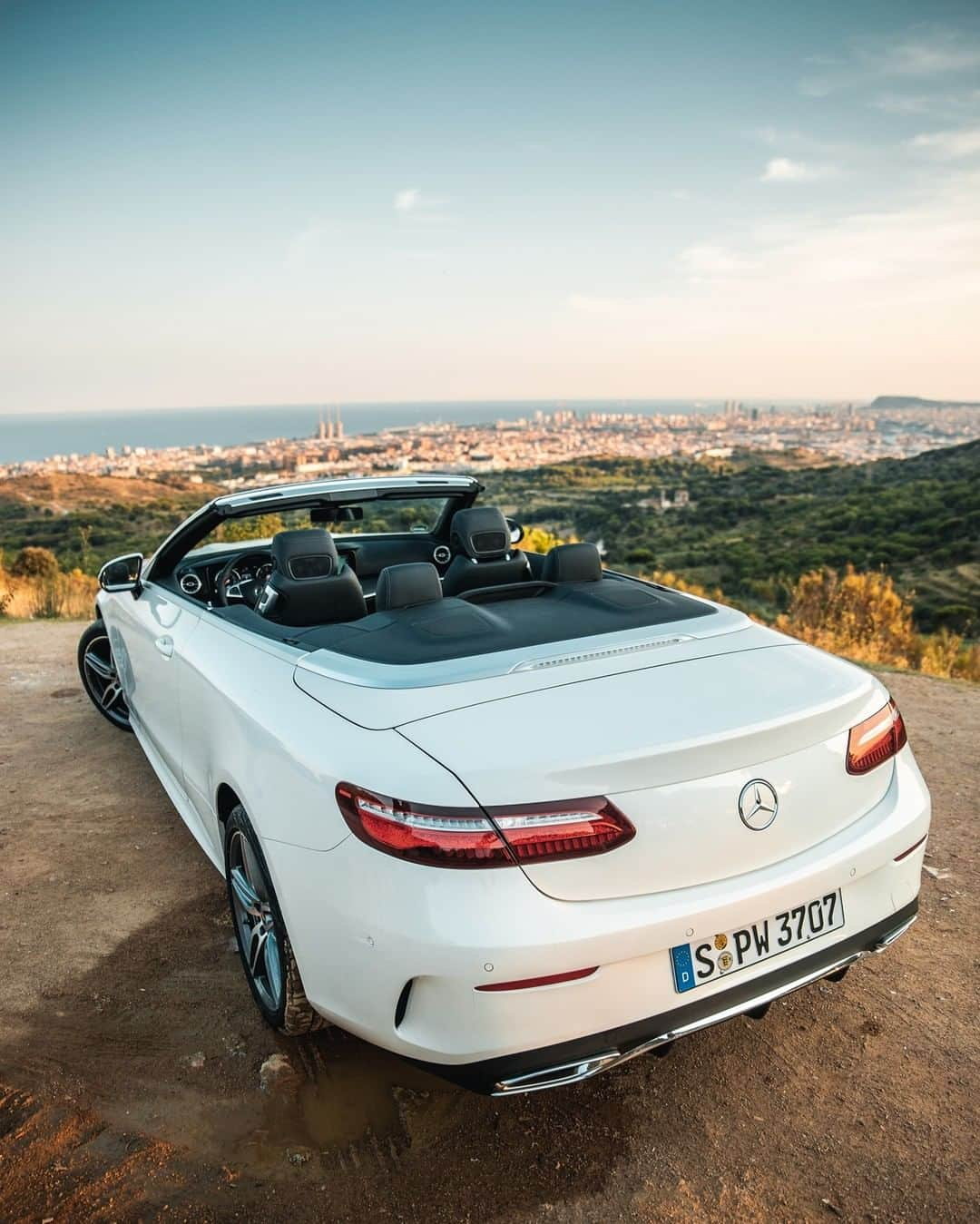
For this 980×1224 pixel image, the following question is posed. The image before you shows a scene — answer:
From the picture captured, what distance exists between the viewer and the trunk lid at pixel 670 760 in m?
1.93

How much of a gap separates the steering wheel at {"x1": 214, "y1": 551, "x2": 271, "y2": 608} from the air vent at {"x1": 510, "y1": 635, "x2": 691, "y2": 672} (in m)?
1.94

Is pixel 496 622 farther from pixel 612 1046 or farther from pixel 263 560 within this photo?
pixel 263 560

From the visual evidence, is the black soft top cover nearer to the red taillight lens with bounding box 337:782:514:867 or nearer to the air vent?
the air vent

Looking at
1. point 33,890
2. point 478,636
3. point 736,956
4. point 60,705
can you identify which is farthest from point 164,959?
point 60,705

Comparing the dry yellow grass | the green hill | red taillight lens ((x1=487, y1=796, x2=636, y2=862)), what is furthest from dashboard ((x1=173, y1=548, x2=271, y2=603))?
the green hill

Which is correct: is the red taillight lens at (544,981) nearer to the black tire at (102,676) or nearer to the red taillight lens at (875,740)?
the red taillight lens at (875,740)

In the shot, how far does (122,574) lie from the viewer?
14.3 feet

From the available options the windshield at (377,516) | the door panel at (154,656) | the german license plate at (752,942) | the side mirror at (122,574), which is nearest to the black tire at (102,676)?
the door panel at (154,656)

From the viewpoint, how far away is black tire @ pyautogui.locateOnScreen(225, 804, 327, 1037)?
7.96 feet

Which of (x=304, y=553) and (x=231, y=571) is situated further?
(x=231, y=571)

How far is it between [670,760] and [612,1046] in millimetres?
627

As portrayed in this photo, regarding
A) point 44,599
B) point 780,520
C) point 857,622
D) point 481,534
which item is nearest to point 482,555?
point 481,534

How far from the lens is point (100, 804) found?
4559 mm

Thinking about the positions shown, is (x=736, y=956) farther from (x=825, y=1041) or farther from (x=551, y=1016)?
(x=825, y=1041)
